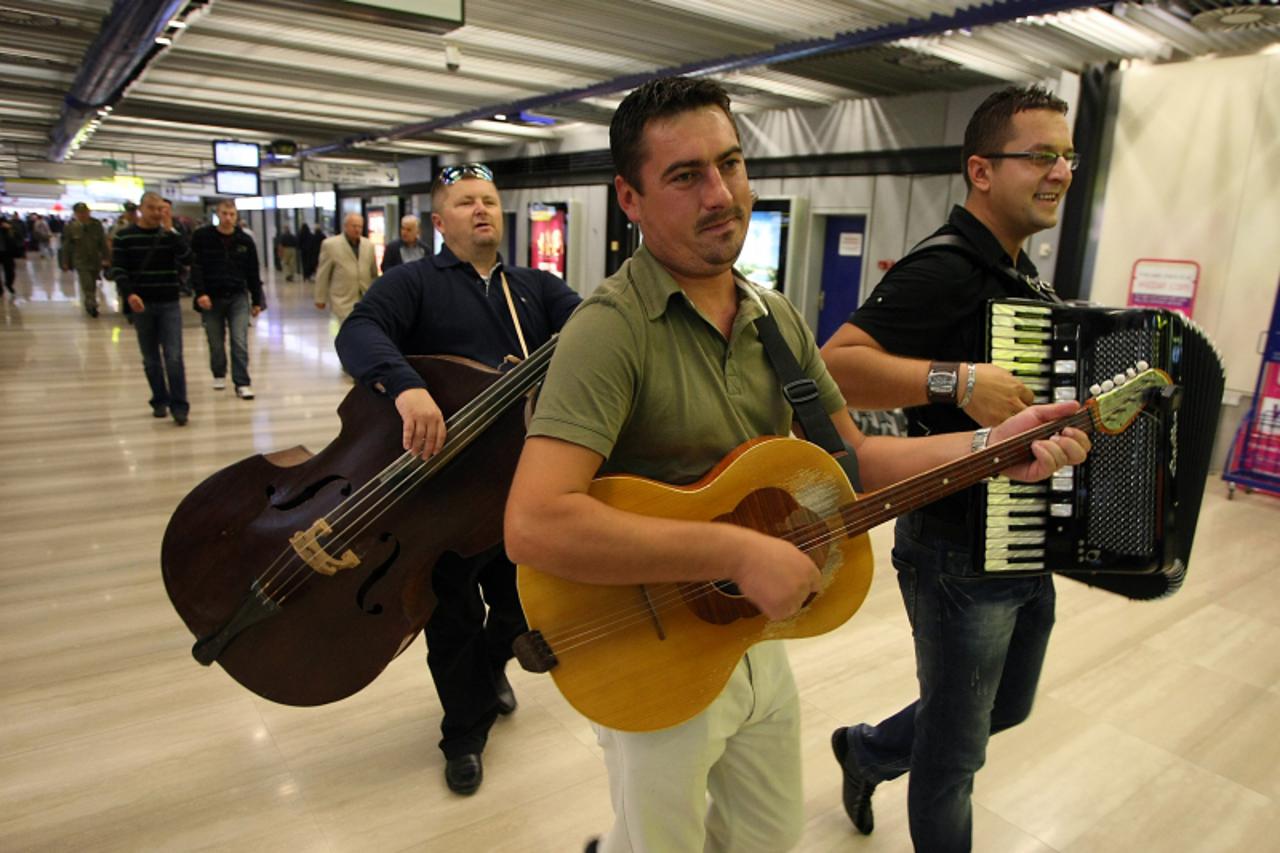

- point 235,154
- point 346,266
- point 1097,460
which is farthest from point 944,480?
point 235,154

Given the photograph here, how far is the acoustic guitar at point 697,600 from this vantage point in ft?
4.15

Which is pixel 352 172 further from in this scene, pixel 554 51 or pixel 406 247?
pixel 554 51

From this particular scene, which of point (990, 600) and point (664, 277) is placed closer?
point (664, 277)

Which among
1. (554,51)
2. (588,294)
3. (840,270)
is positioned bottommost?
(588,294)

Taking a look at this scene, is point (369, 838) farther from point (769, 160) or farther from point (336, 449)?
point (769, 160)

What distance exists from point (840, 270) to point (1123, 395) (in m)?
8.25

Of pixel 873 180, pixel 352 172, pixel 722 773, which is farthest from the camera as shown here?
pixel 352 172

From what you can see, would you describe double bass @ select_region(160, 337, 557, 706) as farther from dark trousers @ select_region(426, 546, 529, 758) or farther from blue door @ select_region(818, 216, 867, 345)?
blue door @ select_region(818, 216, 867, 345)

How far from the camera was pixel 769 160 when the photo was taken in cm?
1008

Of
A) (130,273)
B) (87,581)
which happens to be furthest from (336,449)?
(130,273)

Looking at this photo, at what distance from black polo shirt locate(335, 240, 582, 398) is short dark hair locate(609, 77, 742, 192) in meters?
1.16

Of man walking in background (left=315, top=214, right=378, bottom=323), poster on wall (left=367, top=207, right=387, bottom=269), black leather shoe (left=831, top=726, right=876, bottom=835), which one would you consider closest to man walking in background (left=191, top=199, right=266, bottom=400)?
man walking in background (left=315, top=214, right=378, bottom=323)

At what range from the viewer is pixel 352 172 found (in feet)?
65.6

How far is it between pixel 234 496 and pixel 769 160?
29.8 feet
